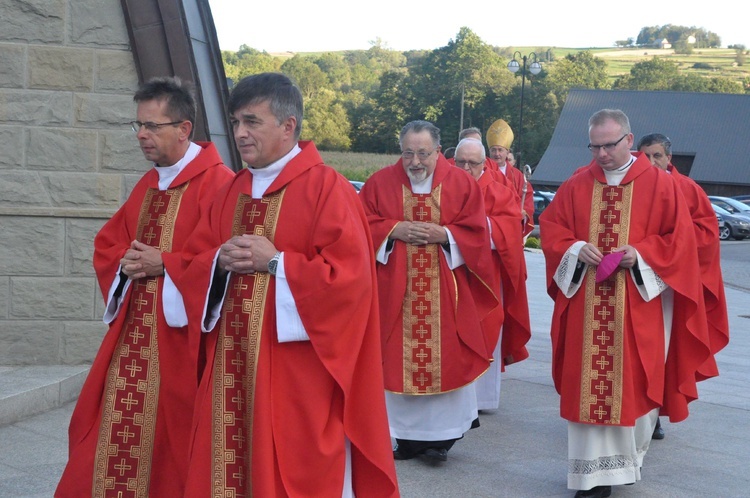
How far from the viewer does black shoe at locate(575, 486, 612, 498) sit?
546 centimetres

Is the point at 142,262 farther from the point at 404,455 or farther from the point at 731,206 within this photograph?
the point at 731,206

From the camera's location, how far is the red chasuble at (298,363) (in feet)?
12.0

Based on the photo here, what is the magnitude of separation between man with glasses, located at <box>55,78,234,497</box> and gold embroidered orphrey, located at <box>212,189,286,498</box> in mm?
449

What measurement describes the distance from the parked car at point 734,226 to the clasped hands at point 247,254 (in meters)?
31.0

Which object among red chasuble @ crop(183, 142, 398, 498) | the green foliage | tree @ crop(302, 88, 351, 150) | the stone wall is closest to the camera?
red chasuble @ crop(183, 142, 398, 498)

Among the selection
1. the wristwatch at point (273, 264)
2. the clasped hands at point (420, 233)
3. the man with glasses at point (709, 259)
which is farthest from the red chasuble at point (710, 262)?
the wristwatch at point (273, 264)

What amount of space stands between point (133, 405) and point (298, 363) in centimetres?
93

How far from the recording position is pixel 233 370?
149 inches

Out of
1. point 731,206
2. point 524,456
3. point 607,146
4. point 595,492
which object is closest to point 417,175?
point 607,146

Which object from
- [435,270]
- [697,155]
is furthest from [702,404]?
[697,155]

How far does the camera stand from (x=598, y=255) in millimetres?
5500

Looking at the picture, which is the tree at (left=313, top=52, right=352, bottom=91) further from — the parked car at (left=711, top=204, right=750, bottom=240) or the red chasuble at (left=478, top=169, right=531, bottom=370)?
the red chasuble at (left=478, top=169, right=531, bottom=370)

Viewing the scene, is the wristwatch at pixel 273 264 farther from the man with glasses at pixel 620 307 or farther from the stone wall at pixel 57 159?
the stone wall at pixel 57 159

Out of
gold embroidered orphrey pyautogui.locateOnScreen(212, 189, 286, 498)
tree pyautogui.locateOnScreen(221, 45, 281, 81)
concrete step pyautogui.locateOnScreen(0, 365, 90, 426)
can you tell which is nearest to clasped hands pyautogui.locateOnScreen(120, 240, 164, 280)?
gold embroidered orphrey pyautogui.locateOnScreen(212, 189, 286, 498)
